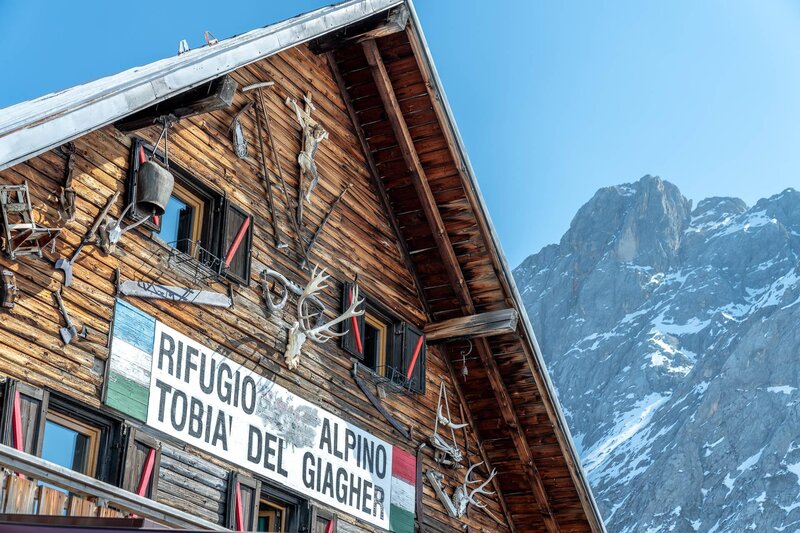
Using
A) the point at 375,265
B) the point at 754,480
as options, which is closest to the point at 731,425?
the point at 754,480

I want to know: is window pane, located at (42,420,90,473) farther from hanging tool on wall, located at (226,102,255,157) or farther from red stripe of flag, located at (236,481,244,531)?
hanging tool on wall, located at (226,102,255,157)

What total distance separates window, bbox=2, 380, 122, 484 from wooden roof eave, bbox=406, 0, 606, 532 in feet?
20.3

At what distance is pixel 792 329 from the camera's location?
17288 cm

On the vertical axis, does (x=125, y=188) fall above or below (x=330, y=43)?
below

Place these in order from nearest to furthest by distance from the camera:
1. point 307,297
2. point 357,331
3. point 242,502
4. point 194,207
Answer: point 242,502 → point 194,207 → point 307,297 → point 357,331

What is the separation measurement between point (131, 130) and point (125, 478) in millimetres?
3323

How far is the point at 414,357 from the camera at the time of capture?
1522 centimetres

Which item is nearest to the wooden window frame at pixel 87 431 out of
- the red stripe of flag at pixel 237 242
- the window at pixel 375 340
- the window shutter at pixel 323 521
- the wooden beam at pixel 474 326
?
the red stripe of flag at pixel 237 242

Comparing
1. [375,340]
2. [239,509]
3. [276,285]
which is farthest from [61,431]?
[375,340]

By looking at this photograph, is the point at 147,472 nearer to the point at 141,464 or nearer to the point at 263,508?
the point at 141,464

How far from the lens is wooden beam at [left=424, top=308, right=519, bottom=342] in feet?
49.9

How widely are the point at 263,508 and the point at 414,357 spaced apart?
3.52 meters

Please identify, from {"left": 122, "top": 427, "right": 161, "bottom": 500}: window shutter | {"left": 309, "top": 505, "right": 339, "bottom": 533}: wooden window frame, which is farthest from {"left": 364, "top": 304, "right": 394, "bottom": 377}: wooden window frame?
{"left": 122, "top": 427, "right": 161, "bottom": 500}: window shutter

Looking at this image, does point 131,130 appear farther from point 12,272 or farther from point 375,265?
point 375,265
